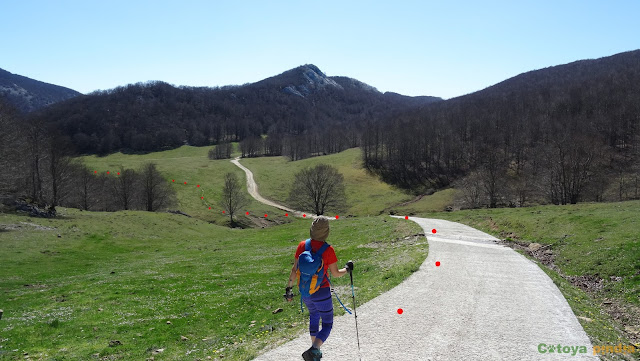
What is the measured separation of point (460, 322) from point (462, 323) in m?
0.10

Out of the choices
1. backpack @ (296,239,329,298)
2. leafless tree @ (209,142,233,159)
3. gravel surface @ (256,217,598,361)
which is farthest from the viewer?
leafless tree @ (209,142,233,159)

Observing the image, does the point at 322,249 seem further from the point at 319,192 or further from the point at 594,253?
the point at 319,192

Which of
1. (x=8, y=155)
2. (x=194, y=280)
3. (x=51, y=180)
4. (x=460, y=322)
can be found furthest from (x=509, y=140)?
(x=8, y=155)

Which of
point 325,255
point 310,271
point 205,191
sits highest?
point 325,255

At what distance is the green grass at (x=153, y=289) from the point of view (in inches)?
503

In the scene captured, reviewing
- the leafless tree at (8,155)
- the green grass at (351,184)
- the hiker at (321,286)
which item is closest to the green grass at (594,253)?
the hiker at (321,286)

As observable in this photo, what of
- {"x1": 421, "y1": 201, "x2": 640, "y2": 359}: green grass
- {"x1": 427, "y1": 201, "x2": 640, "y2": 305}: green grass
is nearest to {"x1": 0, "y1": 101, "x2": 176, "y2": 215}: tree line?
{"x1": 421, "y1": 201, "x2": 640, "y2": 359}: green grass

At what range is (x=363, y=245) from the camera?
3331cm

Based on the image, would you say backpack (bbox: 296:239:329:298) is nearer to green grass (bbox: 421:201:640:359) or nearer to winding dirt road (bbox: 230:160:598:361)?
winding dirt road (bbox: 230:160:598:361)

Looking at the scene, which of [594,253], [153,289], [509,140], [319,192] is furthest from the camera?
[509,140]

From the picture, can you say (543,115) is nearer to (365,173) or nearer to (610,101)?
(610,101)

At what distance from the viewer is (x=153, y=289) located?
74.9 feet

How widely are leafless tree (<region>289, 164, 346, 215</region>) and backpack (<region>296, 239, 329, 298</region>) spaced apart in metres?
86.4

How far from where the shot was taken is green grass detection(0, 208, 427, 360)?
12.8m
